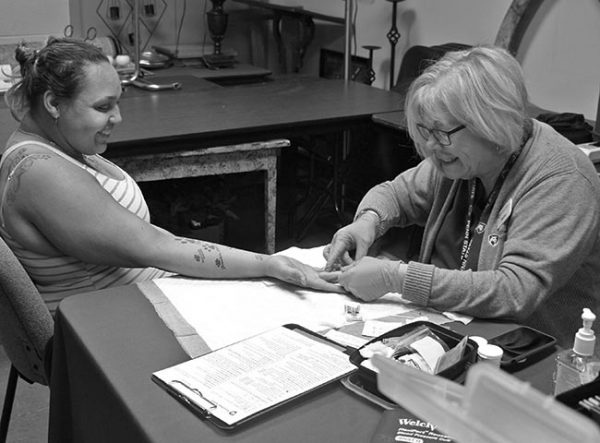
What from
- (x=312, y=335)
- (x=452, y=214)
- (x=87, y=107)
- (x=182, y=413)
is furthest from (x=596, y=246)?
(x=87, y=107)

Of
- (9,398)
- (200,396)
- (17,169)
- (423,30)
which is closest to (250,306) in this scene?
(200,396)

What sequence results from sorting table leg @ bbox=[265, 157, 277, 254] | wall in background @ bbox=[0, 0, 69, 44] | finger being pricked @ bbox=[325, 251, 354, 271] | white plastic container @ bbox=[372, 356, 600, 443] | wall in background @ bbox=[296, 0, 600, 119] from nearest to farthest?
white plastic container @ bbox=[372, 356, 600, 443] → finger being pricked @ bbox=[325, 251, 354, 271] → table leg @ bbox=[265, 157, 277, 254] → wall in background @ bbox=[296, 0, 600, 119] → wall in background @ bbox=[0, 0, 69, 44]

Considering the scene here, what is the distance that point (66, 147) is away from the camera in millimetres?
1819

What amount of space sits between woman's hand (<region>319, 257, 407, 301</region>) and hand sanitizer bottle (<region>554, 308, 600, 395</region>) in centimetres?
45

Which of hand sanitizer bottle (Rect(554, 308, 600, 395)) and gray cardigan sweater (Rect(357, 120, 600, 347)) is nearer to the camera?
hand sanitizer bottle (Rect(554, 308, 600, 395))

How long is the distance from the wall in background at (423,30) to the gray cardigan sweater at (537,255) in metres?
1.88

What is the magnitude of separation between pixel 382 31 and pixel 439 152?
3.13 meters

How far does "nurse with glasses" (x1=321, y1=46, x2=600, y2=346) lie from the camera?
148 centimetres

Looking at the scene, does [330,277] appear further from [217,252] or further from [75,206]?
[75,206]

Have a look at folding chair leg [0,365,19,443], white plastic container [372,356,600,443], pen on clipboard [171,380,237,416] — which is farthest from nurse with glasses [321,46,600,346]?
white plastic container [372,356,600,443]

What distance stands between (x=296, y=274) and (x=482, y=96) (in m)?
0.54

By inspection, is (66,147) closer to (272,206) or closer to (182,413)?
(182,413)

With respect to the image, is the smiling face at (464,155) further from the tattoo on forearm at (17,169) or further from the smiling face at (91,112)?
the tattoo on forearm at (17,169)

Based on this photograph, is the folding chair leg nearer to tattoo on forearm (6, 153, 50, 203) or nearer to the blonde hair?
tattoo on forearm (6, 153, 50, 203)
